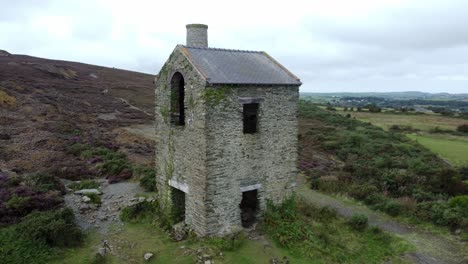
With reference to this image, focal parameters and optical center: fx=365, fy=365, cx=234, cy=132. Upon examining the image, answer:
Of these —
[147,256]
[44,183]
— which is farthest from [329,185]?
[44,183]

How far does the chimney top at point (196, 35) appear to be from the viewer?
47.7 feet

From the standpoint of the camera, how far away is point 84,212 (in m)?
16.6

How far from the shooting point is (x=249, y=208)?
14.7m

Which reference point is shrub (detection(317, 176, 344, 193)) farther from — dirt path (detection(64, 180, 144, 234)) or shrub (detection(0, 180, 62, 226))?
shrub (detection(0, 180, 62, 226))

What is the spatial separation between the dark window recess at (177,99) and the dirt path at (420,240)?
983cm

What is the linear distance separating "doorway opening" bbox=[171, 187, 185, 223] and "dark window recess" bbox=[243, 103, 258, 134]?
380 cm

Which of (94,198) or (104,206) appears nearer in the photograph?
(104,206)

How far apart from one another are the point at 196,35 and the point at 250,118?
3.98 meters

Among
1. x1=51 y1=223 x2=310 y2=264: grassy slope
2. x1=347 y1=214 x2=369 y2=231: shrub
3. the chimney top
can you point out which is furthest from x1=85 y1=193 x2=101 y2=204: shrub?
x1=347 y1=214 x2=369 y2=231: shrub

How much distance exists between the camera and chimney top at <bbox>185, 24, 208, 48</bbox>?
573 inches

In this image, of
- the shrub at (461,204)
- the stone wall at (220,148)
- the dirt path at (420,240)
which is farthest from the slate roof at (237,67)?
the shrub at (461,204)

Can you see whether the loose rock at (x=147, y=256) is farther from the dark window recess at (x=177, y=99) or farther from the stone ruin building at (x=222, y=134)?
the dark window recess at (x=177, y=99)

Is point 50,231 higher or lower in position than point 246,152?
lower

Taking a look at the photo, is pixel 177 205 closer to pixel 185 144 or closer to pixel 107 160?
pixel 185 144
